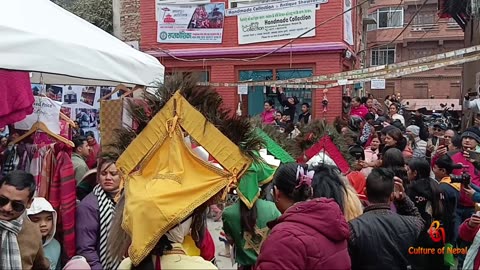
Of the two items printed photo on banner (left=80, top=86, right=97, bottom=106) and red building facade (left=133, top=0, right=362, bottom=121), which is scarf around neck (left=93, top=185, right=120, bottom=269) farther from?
red building facade (left=133, top=0, right=362, bottom=121)

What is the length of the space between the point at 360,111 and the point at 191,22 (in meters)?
5.62

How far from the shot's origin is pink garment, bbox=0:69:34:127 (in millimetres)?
3506

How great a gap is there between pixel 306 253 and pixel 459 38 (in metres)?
39.1

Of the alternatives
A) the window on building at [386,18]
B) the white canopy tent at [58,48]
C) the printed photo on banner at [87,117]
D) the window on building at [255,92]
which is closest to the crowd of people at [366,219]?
the white canopy tent at [58,48]

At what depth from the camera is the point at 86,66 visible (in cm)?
322

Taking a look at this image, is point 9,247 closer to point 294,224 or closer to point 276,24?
point 294,224

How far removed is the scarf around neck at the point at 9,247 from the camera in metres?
2.55

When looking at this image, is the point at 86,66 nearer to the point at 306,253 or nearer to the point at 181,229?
the point at 181,229

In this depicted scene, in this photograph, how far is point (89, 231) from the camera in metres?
3.32

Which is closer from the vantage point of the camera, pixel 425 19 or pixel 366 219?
pixel 366 219

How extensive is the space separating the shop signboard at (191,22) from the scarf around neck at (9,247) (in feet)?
40.1

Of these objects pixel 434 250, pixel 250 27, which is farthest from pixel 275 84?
pixel 434 250

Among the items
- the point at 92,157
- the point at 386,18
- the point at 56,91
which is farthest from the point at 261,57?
the point at 386,18

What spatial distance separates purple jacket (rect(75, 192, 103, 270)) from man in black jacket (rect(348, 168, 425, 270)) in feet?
5.58
